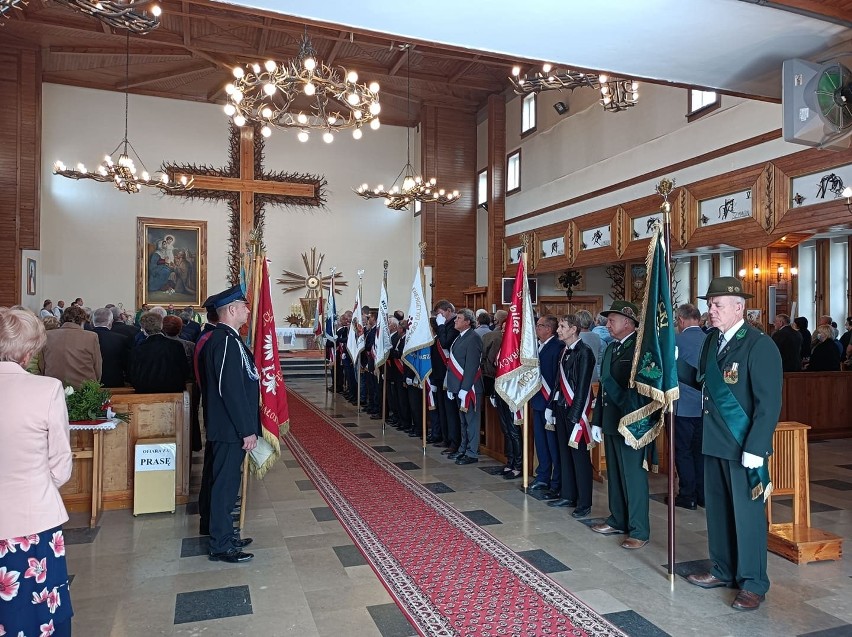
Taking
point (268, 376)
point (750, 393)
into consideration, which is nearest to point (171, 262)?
point (268, 376)

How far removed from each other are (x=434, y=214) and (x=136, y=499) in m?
13.6

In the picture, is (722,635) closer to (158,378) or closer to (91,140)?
(158,378)

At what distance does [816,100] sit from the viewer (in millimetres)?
3674

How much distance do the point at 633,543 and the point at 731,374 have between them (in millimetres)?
1396

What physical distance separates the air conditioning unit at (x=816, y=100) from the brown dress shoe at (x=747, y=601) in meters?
2.60

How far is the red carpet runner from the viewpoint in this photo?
3.02 m

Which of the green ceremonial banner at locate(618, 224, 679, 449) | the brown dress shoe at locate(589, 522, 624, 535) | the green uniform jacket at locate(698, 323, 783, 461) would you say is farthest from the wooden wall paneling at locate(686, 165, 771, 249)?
the green uniform jacket at locate(698, 323, 783, 461)

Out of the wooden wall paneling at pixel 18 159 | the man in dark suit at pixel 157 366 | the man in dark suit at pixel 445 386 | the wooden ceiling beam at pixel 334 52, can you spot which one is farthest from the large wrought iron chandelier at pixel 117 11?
the wooden wall paneling at pixel 18 159

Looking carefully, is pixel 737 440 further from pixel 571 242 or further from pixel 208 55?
pixel 208 55

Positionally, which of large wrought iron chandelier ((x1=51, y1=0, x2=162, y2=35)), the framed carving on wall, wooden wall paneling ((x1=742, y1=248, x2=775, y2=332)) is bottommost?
wooden wall paneling ((x1=742, y1=248, x2=775, y2=332))

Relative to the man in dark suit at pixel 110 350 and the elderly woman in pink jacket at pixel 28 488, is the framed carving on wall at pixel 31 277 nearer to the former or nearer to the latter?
the man in dark suit at pixel 110 350

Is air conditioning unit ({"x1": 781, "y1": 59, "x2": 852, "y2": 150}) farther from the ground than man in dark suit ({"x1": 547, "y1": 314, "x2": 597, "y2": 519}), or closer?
farther from the ground

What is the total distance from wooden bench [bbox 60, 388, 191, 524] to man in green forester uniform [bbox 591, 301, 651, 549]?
3232 mm

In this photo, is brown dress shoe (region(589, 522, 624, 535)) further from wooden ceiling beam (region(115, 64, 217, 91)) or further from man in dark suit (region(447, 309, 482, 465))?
wooden ceiling beam (region(115, 64, 217, 91))
